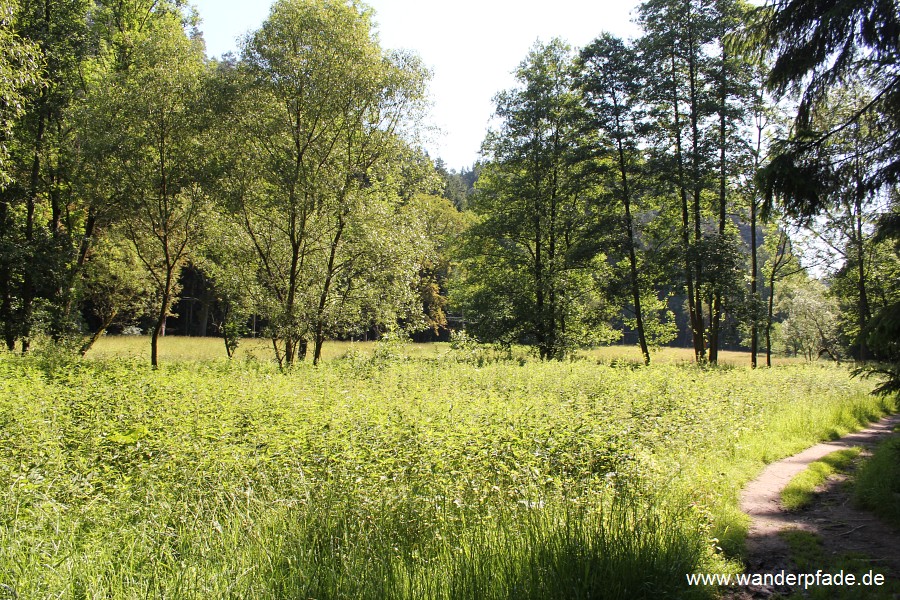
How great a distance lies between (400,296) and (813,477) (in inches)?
558

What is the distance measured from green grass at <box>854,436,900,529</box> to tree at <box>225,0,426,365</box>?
14.6m

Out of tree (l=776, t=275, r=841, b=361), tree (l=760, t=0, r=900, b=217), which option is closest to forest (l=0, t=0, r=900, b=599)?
tree (l=760, t=0, r=900, b=217)

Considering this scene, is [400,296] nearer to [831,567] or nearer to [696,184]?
[696,184]

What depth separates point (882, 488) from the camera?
22.0ft

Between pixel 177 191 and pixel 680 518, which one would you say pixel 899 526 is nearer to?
pixel 680 518

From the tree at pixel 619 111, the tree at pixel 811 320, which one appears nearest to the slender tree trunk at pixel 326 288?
the tree at pixel 619 111

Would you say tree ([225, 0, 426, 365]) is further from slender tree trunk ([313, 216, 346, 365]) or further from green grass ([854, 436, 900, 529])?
green grass ([854, 436, 900, 529])

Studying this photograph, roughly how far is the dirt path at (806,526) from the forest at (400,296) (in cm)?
25

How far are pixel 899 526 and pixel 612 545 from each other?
4.08 meters

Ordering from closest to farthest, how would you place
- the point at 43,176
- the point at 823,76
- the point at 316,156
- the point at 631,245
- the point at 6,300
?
the point at 823,76 < the point at 316,156 < the point at 6,300 < the point at 43,176 < the point at 631,245

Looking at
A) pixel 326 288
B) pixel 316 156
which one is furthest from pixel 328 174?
pixel 326 288

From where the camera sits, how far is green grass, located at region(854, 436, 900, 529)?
6289mm

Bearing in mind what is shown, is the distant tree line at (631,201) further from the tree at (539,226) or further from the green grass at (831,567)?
the green grass at (831,567)

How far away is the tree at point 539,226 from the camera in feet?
92.2
